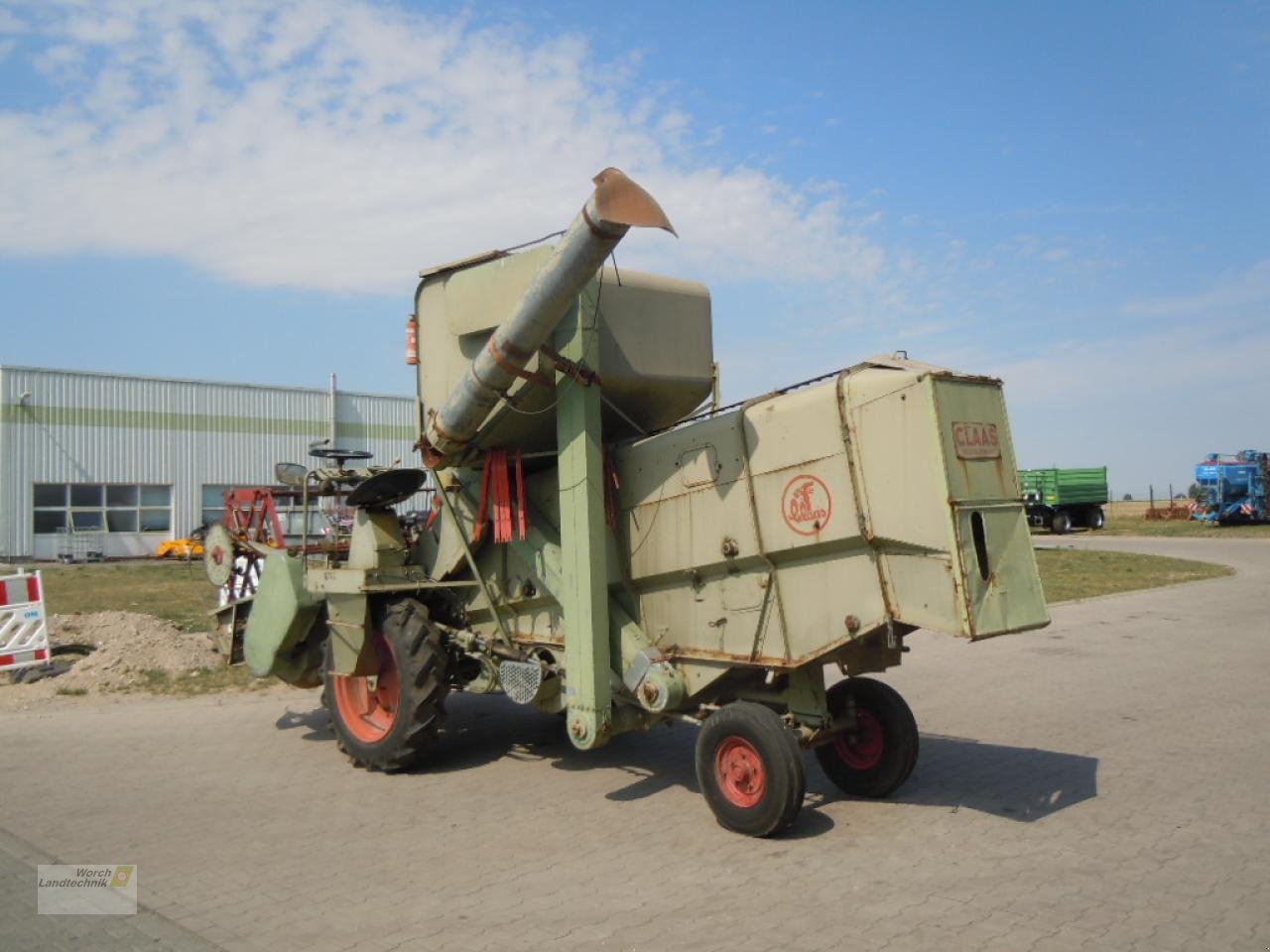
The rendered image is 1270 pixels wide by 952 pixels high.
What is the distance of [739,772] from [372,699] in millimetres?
3704

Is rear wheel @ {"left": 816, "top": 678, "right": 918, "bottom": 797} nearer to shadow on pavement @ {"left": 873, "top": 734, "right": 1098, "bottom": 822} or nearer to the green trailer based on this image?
shadow on pavement @ {"left": 873, "top": 734, "right": 1098, "bottom": 822}

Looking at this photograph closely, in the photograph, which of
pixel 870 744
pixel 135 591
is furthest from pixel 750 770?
pixel 135 591

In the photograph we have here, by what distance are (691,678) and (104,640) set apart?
9479 millimetres

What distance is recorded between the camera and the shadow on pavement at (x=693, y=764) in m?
6.55

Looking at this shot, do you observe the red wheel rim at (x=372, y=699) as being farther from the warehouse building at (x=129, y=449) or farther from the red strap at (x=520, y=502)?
the warehouse building at (x=129, y=449)

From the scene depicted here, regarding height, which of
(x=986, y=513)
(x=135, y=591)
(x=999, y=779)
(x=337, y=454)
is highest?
(x=337, y=454)

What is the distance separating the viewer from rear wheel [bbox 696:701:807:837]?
565cm

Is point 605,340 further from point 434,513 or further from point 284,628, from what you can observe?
point 284,628

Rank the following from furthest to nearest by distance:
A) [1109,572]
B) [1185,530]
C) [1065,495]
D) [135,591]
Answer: [1065,495]
[1185,530]
[1109,572]
[135,591]

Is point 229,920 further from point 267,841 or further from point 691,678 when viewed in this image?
point 691,678

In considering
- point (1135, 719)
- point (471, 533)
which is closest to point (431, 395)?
point (471, 533)

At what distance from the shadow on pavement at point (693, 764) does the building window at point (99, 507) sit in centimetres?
2979

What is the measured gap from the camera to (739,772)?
599 centimetres

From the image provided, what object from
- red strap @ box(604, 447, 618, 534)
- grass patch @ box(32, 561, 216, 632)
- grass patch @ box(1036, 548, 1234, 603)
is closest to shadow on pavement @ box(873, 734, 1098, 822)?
red strap @ box(604, 447, 618, 534)
